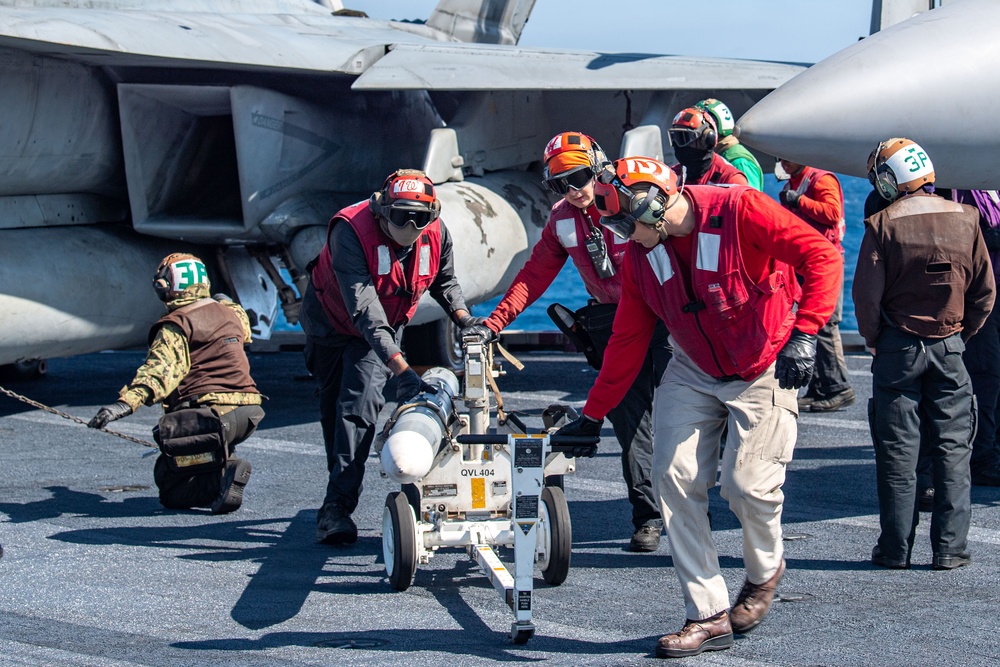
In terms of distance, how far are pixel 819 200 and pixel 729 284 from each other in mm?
4086

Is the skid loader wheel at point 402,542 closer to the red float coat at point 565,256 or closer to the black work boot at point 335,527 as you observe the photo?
the black work boot at point 335,527

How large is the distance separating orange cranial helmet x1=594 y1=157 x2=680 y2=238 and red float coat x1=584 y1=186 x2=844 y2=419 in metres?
0.15

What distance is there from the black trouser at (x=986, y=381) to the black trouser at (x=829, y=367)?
88.2 inches

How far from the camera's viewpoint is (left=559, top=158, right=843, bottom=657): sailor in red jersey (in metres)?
4.14

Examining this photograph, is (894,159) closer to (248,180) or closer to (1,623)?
(1,623)

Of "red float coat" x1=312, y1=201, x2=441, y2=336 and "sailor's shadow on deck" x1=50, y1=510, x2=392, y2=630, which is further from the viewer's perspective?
"red float coat" x1=312, y1=201, x2=441, y2=336

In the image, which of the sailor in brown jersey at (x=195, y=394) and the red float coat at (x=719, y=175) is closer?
the red float coat at (x=719, y=175)

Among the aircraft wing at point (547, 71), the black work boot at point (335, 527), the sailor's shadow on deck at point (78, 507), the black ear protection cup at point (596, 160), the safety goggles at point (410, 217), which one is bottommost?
the sailor's shadow on deck at point (78, 507)

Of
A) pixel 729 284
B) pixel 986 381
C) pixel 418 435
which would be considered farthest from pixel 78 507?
pixel 986 381

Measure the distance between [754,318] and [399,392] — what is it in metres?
1.53

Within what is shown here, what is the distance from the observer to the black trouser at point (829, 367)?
9.02 metres

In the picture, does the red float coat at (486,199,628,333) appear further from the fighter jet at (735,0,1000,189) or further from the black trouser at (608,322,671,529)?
the fighter jet at (735,0,1000,189)

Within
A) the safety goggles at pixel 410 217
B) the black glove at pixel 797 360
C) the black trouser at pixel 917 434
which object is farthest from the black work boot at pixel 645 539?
the black glove at pixel 797 360

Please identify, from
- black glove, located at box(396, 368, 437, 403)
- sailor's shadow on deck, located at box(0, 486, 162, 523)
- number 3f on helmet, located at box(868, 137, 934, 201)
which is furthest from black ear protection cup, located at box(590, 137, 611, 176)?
sailor's shadow on deck, located at box(0, 486, 162, 523)
